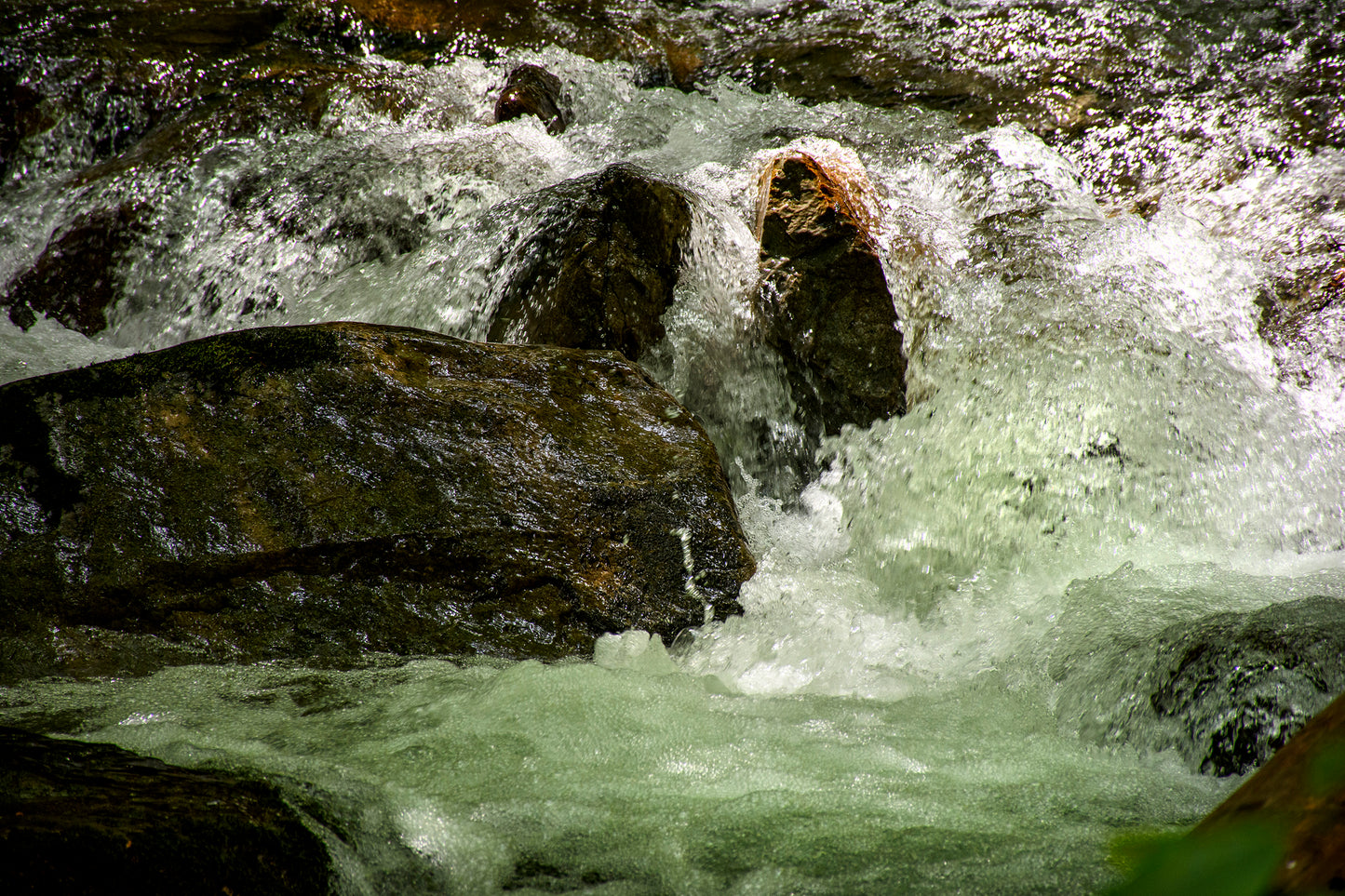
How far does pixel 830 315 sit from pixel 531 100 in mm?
2965

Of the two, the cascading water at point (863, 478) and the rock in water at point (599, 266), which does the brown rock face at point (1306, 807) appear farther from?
the rock in water at point (599, 266)

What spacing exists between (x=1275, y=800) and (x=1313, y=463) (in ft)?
12.0

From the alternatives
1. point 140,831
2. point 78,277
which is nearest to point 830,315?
point 140,831

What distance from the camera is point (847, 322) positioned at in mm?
3613

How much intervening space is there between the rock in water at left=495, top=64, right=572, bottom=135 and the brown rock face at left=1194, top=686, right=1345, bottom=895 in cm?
539

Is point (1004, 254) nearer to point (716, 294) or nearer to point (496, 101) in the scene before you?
point (716, 294)

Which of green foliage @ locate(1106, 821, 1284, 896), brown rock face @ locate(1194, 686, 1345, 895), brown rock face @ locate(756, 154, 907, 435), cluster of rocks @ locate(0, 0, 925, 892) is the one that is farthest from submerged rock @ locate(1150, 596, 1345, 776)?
brown rock face @ locate(756, 154, 907, 435)

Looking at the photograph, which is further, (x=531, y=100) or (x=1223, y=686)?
(x=531, y=100)

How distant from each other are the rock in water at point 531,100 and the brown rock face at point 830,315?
240 cm

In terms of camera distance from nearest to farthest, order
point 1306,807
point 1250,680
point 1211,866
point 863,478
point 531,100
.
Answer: point 1211,866 < point 1306,807 < point 1250,680 < point 863,478 < point 531,100

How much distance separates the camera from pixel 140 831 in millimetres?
1149

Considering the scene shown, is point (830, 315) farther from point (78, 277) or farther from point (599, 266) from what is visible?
point (78, 277)

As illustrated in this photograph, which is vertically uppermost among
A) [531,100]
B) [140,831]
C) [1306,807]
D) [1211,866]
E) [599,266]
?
[531,100]

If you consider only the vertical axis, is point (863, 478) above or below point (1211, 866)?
below
